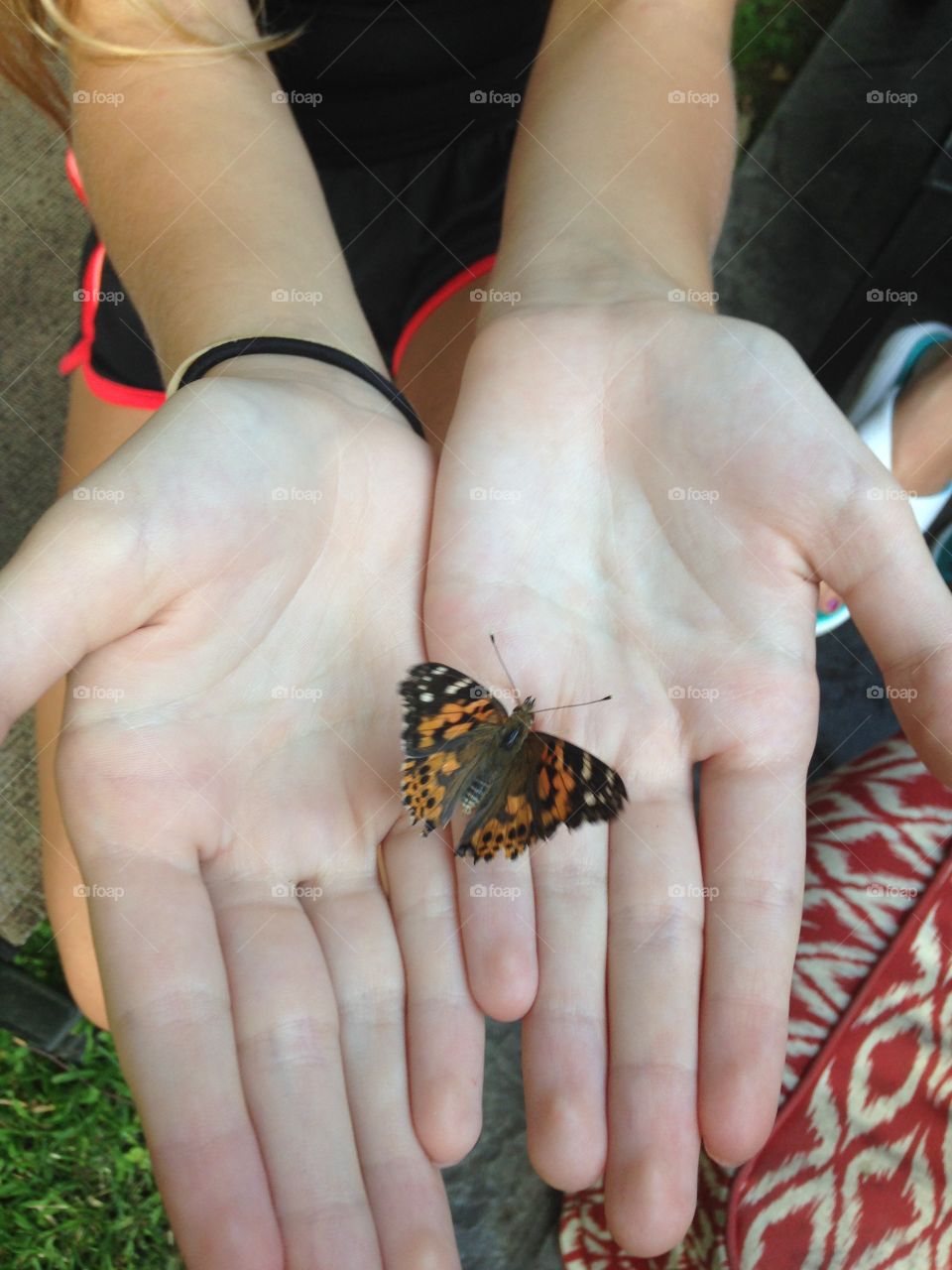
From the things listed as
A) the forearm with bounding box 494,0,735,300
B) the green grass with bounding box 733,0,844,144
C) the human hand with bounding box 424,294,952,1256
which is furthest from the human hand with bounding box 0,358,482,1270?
the green grass with bounding box 733,0,844,144

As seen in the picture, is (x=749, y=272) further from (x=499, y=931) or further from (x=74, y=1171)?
(x=74, y=1171)

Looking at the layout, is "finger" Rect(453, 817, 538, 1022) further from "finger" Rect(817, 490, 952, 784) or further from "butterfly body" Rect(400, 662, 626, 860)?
"finger" Rect(817, 490, 952, 784)

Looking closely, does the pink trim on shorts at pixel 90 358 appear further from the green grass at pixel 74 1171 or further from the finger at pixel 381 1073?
the green grass at pixel 74 1171

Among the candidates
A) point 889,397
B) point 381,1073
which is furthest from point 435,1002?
point 889,397

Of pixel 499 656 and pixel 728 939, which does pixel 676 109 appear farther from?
pixel 728 939

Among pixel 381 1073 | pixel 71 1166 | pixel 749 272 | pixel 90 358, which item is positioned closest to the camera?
pixel 381 1073
